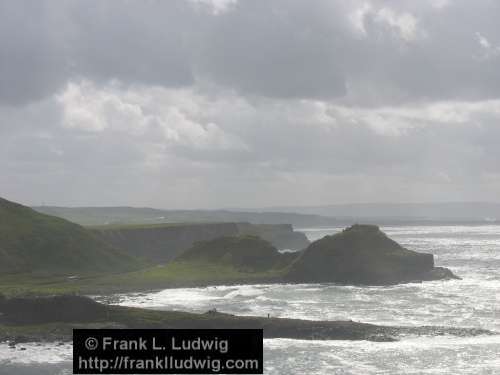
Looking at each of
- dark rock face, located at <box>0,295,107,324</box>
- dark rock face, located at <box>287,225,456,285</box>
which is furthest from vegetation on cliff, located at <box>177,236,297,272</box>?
dark rock face, located at <box>0,295,107,324</box>

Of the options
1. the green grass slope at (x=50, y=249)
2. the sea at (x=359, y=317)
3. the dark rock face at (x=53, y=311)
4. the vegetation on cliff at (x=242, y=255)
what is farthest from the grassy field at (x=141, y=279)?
the dark rock face at (x=53, y=311)

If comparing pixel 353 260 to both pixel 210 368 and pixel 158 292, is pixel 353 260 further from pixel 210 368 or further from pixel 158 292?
pixel 210 368

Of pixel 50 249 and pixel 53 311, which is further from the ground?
pixel 50 249

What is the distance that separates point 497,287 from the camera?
134500 mm

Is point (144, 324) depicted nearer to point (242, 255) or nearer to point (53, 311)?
point (53, 311)

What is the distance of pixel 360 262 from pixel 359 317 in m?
52.9

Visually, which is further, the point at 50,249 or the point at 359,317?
the point at 50,249

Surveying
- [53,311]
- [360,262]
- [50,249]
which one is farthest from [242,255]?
[53,311]

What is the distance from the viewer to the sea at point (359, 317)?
226ft

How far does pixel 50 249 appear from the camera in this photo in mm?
168875

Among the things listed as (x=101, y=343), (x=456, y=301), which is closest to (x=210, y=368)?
(x=101, y=343)

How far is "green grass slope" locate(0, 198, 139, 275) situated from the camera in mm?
159625

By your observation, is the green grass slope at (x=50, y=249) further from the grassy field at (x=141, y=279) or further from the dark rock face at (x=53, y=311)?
the dark rock face at (x=53, y=311)

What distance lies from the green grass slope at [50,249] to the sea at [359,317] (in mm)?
39067
